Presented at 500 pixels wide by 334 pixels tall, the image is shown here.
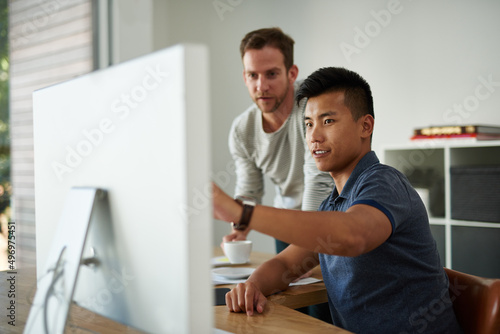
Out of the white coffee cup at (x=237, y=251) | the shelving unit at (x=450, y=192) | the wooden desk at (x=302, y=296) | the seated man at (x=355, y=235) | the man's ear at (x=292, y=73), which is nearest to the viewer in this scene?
the seated man at (x=355, y=235)

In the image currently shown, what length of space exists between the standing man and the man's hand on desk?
83cm

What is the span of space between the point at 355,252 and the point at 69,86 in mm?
592

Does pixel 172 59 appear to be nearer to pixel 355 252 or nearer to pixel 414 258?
pixel 355 252

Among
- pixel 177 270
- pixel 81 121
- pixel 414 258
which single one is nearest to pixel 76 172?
pixel 81 121

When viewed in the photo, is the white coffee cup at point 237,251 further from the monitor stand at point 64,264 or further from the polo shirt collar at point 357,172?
the monitor stand at point 64,264

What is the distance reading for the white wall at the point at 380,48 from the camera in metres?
3.10

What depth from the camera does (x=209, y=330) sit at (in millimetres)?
584

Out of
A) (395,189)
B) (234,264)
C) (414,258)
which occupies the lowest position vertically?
(234,264)

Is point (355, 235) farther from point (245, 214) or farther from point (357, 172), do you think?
point (357, 172)

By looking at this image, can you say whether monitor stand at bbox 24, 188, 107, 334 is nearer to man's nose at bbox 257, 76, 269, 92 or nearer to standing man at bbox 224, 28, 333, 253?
standing man at bbox 224, 28, 333, 253

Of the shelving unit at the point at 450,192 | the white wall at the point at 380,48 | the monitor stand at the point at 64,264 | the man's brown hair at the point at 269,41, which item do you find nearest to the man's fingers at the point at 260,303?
the monitor stand at the point at 64,264

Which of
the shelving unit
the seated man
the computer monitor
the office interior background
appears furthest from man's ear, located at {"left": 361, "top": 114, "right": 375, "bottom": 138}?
the office interior background

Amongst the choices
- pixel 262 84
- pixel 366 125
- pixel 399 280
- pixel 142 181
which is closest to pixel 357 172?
pixel 366 125

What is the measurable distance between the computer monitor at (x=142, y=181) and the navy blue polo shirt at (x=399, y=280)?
0.57 metres
